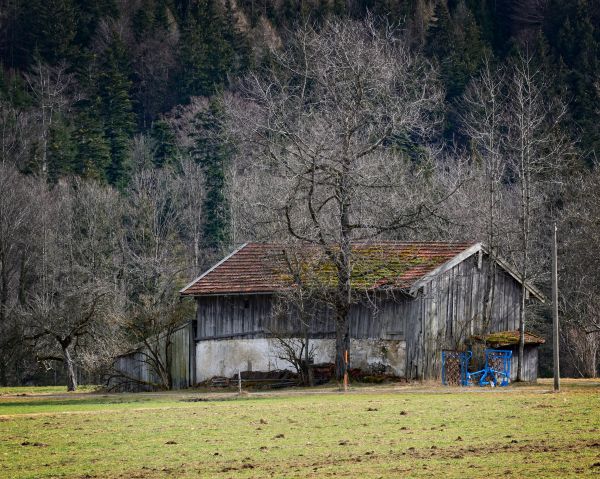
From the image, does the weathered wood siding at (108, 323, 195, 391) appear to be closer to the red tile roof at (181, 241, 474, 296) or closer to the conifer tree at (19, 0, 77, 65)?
the red tile roof at (181, 241, 474, 296)

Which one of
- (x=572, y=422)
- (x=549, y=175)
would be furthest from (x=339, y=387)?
(x=549, y=175)

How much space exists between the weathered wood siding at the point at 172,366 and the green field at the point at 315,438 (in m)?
11.1

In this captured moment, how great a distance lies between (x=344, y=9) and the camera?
A: 146m

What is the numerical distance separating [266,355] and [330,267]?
426 cm

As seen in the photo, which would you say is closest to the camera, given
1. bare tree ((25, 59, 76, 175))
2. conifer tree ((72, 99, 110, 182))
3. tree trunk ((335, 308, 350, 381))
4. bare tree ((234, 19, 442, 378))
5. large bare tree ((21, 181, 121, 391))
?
bare tree ((234, 19, 442, 378))

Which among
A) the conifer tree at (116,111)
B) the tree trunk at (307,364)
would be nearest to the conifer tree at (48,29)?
the conifer tree at (116,111)

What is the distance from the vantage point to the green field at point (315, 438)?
2206 cm

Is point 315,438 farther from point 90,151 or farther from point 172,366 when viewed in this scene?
point 90,151

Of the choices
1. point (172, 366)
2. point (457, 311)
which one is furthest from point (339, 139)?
point (172, 366)

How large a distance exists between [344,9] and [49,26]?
33465mm

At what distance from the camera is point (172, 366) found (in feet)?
164

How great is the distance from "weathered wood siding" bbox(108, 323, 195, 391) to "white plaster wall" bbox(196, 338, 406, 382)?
49cm

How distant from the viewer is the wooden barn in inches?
1802

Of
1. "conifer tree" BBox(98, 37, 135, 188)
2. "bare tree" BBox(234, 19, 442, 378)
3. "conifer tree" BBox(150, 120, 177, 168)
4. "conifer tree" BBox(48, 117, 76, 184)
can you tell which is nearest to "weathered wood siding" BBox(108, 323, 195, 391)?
"bare tree" BBox(234, 19, 442, 378)
